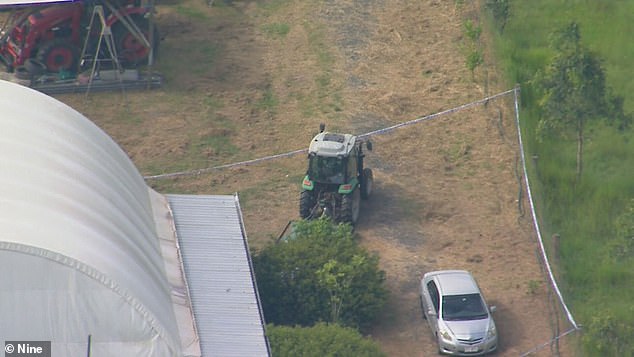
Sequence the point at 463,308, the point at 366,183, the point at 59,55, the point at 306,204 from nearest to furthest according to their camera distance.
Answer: the point at 463,308, the point at 306,204, the point at 366,183, the point at 59,55

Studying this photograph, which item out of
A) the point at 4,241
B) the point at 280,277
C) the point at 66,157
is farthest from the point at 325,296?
the point at 4,241

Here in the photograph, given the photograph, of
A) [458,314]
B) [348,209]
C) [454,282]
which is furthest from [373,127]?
[458,314]

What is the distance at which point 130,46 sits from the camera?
33469 mm

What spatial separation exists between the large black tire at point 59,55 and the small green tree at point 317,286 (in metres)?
11.9

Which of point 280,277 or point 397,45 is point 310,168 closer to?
point 280,277

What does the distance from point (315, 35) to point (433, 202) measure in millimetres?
10518

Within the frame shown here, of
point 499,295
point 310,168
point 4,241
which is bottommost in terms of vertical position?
point 499,295

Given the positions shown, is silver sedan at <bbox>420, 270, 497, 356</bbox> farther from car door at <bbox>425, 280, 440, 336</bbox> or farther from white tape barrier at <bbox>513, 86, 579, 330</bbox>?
white tape barrier at <bbox>513, 86, 579, 330</bbox>

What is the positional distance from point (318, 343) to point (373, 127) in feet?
37.8

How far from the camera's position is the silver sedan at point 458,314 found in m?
21.8

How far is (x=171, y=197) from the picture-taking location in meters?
23.3

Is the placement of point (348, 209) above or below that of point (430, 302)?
above

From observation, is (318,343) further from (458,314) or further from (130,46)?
(130,46)

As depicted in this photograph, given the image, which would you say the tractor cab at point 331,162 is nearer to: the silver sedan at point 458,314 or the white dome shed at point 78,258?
the silver sedan at point 458,314
